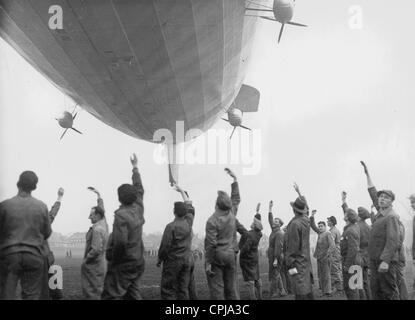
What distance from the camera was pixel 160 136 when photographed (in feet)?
52.7

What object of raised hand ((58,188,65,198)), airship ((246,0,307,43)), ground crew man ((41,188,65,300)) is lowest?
ground crew man ((41,188,65,300))

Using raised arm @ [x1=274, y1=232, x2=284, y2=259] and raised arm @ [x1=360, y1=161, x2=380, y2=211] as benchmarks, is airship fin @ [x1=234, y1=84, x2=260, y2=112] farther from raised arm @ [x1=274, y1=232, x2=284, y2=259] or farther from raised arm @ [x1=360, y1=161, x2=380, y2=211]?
raised arm @ [x1=360, y1=161, x2=380, y2=211]

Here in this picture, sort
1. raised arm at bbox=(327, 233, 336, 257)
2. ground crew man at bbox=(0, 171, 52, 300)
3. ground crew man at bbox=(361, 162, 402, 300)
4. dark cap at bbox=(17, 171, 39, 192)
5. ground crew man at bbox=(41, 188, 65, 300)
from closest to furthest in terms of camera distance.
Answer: ground crew man at bbox=(0, 171, 52, 300)
dark cap at bbox=(17, 171, 39, 192)
ground crew man at bbox=(41, 188, 65, 300)
ground crew man at bbox=(361, 162, 402, 300)
raised arm at bbox=(327, 233, 336, 257)

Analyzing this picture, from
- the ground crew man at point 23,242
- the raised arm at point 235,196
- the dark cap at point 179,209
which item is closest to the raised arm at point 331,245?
the raised arm at point 235,196

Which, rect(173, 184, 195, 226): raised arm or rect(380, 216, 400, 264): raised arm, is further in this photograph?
rect(173, 184, 195, 226): raised arm

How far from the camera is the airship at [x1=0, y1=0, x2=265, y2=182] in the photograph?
30.3ft

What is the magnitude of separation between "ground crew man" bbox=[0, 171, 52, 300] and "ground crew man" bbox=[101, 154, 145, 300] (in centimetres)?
86

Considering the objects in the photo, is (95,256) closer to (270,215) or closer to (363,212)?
(270,215)

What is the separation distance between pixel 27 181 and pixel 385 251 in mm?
5047

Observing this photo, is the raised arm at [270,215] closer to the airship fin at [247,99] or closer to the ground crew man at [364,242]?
the ground crew man at [364,242]

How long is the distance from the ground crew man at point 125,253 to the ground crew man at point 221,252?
1.26m

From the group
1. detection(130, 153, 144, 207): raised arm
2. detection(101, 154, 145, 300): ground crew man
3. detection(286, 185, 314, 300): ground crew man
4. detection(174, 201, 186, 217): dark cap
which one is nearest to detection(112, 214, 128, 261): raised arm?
detection(101, 154, 145, 300): ground crew man

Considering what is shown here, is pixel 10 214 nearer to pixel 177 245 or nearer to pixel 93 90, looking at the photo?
pixel 177 245
